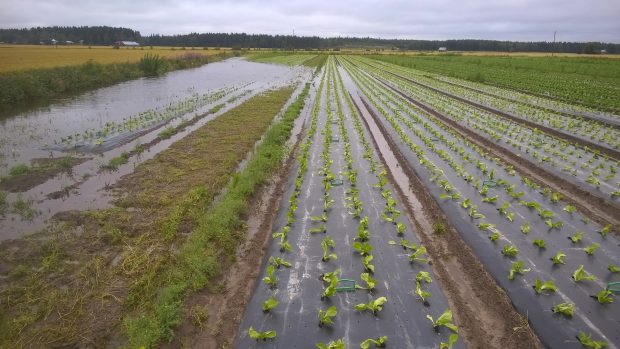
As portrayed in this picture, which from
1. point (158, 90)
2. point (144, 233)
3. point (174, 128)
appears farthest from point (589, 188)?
point (158, 90)

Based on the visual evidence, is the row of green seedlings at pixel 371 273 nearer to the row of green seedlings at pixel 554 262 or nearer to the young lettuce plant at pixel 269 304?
the young lettuce plant at pixel 269 304

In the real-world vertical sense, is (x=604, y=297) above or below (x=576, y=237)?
below

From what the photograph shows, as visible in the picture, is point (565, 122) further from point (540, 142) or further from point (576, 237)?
point (576, 237)

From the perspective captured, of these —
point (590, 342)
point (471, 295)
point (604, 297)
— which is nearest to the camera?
point (590, 342)

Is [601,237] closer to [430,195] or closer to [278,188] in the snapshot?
[430,195]

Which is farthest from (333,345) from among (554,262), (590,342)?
(554,262)

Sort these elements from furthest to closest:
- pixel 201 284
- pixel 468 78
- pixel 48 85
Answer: pixel 468 78, pixel 48 85, pixel 201 284

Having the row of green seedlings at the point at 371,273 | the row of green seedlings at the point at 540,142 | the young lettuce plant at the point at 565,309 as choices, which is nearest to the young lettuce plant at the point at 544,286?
the young lettuce plant at the point at 565,309
